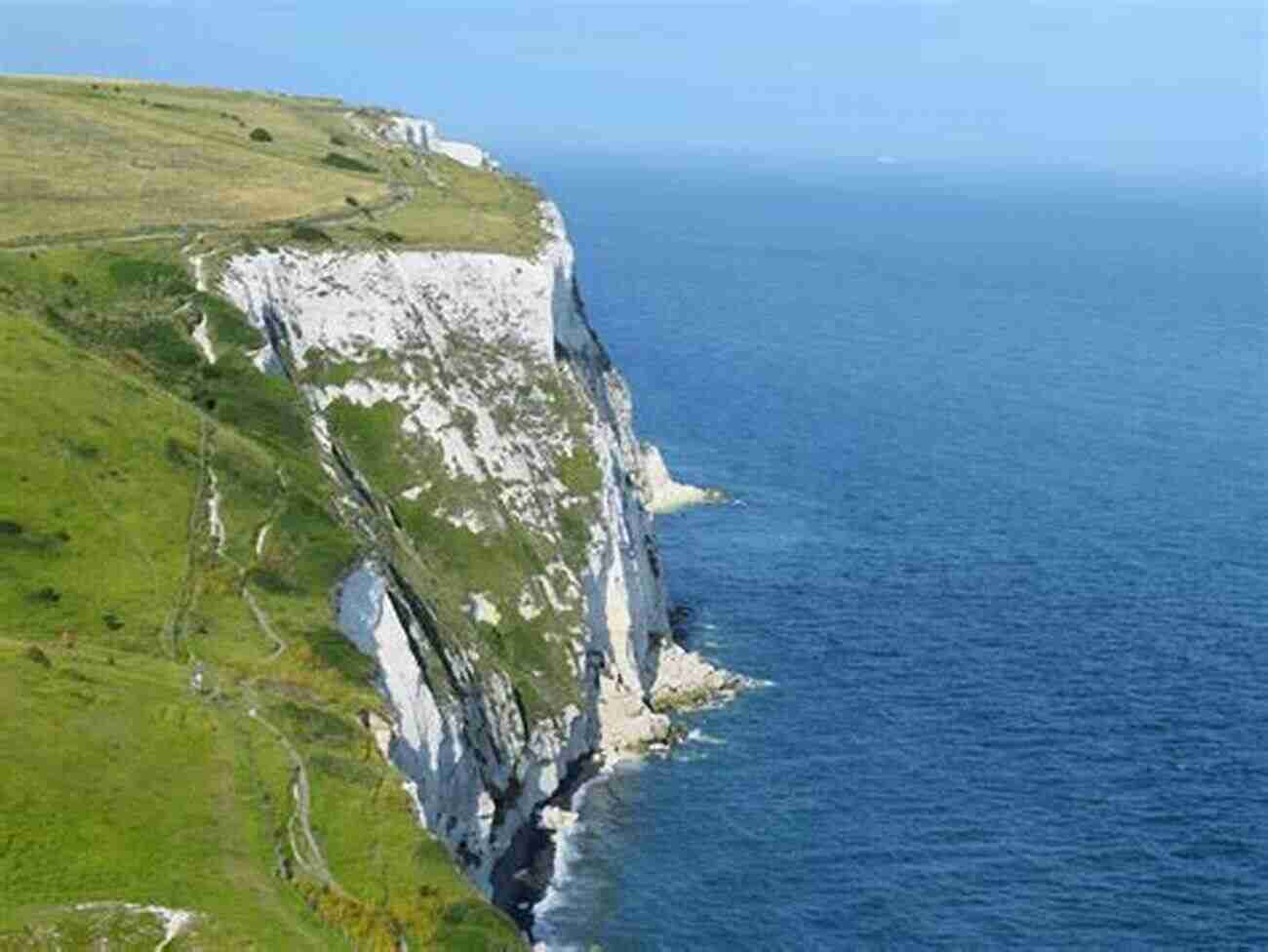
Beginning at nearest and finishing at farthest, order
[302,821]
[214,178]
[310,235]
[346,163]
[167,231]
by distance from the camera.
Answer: [302,821] < [167,231] < [310,235] < [214,178] < [346,163]

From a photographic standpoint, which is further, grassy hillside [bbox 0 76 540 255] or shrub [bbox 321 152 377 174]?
shrub [bbox 321 152 377 174]

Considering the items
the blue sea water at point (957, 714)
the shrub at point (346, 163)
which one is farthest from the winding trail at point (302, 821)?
the shrub at point (346, 163)

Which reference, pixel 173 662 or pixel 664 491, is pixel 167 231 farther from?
pixel 664 491

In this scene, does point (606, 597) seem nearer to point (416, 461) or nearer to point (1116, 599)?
point (416, 461)

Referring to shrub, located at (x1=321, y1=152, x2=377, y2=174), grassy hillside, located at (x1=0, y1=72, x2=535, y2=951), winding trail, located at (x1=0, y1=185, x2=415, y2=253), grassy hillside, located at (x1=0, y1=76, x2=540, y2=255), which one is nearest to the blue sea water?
grassy hillside, located at (x1=0, y1=72, x2=535, y2=951)

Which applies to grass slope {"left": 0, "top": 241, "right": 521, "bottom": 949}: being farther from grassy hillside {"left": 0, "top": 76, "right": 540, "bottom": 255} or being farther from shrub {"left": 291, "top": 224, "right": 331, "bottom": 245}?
grassy hillside {"left": 0, "top": 76, "right": 540, "bottom": 255}

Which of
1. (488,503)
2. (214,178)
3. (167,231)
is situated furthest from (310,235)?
(214,178)
